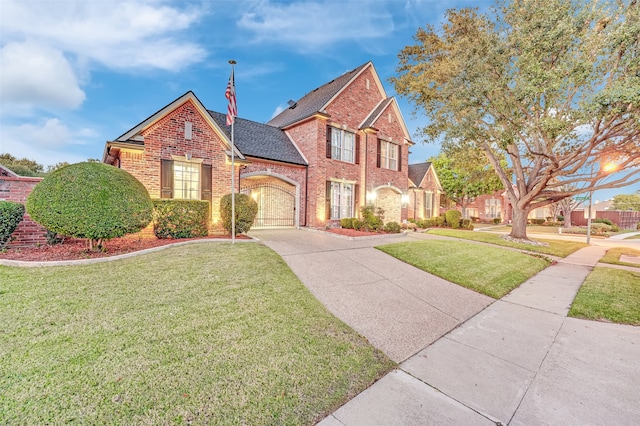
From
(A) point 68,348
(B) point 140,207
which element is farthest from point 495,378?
(B) point 140,207

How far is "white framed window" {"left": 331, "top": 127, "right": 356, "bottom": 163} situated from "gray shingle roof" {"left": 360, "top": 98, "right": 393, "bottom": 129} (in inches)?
43.9

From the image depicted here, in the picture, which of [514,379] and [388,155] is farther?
[388,155]

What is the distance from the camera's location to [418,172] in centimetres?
2570

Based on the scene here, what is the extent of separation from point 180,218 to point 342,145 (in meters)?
9.69

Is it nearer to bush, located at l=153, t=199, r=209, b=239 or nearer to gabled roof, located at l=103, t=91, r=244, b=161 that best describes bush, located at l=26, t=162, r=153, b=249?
bush, located at l=153, t=199, r=209, b=239

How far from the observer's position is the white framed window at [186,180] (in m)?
9.98

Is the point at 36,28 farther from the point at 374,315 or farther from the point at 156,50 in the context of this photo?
the point at 374,315

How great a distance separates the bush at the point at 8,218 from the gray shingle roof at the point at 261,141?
23.9 ft

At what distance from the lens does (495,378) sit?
2.99 meters

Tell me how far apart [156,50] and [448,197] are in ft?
99.7

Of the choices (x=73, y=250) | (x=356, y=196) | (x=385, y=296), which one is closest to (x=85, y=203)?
(x=73, y=250)

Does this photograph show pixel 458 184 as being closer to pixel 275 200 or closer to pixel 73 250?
pixel 275 200

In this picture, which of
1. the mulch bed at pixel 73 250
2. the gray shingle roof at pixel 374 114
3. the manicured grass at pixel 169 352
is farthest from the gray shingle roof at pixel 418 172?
the manicured grass at pixel 169 352

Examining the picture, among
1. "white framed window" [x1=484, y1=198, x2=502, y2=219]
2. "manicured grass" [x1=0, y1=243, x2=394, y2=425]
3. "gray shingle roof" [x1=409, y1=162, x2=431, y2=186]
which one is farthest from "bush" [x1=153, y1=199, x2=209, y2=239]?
"white framed window" [x1=484, y1=198, x2=502, y2=219]
